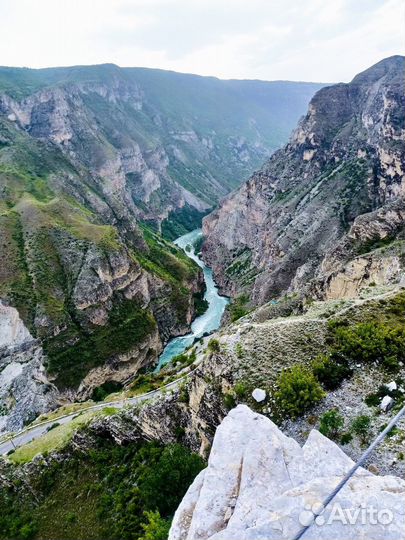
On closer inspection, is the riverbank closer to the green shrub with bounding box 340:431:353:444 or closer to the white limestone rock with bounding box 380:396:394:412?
the white limestone rock with bounding box 380:396:394:412

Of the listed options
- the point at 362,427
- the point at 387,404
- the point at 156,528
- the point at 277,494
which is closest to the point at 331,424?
the point at 362,427

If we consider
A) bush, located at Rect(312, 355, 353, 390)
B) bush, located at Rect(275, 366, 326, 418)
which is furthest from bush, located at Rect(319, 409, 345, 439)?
bush, located at Rect(312, 355, 353, 390)

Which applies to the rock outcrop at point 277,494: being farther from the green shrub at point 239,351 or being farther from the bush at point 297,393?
the green shrub at point 239,351

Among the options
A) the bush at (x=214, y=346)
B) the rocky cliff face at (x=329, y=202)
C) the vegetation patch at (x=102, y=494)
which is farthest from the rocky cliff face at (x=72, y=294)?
the bush at (x=214, y=346)

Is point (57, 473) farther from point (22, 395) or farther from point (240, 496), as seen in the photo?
point (22, 395)

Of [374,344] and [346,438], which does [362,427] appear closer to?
[346,438]

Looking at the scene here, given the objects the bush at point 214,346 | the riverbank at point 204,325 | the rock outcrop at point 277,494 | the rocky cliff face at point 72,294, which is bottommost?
the riverbank at point 204,325
